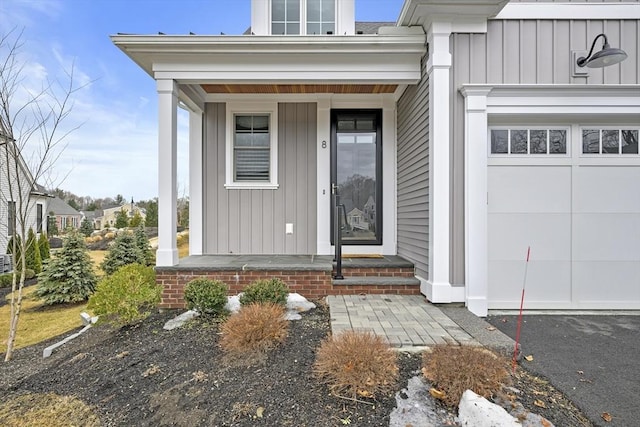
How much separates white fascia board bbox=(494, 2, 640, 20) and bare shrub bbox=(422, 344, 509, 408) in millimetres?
3694

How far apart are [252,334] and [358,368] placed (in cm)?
95

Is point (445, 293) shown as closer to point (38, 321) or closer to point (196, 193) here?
point (196, 193)

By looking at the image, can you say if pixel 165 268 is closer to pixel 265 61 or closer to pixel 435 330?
pixel 265 61

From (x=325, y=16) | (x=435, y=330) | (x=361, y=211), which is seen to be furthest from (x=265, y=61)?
(x=435, y=330)

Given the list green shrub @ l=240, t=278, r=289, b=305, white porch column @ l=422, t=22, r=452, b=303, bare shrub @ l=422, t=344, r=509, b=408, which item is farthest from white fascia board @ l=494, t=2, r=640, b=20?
green shrub @ l=240, t=278, r=289, b=305

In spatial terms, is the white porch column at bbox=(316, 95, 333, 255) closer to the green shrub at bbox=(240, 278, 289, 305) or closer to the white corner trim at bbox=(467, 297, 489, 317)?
the green shrub at bbox=(240, 278, 289, 305)

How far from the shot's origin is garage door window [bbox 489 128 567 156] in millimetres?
3826

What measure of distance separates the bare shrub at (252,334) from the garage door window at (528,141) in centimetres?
315

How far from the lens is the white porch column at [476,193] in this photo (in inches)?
142

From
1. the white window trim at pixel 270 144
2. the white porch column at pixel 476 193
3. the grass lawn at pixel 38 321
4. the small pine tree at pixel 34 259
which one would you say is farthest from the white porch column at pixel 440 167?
the small pine tree at pixel 34 259

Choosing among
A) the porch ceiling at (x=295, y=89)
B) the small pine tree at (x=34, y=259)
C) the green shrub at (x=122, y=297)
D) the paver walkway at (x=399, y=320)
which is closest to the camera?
the paver walkway at (x=399, y=320)

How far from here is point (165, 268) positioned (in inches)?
156

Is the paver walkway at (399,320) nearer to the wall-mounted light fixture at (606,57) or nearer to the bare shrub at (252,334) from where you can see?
the bare shrub at (252,334)

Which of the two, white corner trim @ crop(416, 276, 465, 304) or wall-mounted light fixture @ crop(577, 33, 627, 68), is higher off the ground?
wall-mounted light fixture @ crop(577, 33, 627, 68)
